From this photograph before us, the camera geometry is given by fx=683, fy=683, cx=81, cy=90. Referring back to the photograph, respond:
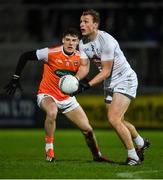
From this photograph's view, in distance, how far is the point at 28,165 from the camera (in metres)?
10.2

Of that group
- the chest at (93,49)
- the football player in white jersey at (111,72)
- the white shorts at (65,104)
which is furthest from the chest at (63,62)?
the chest at (93,49)

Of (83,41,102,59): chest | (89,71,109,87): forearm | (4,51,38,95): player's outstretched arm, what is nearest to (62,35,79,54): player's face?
(4,51,38,95): player's outstretched arm

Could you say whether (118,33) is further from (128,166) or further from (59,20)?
(128,166)

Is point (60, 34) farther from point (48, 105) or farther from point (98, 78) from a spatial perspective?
point (98, 78)

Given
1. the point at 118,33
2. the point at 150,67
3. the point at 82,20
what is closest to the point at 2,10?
the point at 118,33

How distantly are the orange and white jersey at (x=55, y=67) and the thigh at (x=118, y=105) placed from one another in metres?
1.42

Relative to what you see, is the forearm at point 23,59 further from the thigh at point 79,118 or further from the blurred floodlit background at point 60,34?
the blurred floodlit background at point 60,34

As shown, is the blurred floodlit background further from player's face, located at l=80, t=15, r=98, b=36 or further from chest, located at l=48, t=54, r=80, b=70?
player's face, located at l=80, t=15, r=98, b=36

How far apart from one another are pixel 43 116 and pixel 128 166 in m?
11.4

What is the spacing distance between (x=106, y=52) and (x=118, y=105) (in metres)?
0.80

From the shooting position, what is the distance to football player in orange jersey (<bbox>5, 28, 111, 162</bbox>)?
36.0 ft

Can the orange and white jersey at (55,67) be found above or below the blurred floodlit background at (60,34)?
above

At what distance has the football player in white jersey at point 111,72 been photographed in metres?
9.95

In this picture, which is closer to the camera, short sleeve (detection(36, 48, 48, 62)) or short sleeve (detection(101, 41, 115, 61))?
short sleeve (detection(101, 41, 115, 61))
